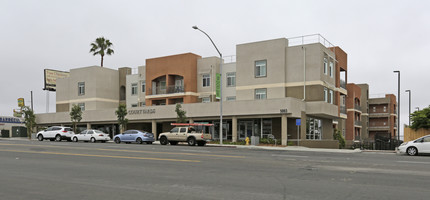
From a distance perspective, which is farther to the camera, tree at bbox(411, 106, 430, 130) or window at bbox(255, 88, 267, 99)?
window at bbox(255, 88, 267, 99)

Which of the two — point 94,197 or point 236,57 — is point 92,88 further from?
point 94,197

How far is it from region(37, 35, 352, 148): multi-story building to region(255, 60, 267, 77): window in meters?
0.02

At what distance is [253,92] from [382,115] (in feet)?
170

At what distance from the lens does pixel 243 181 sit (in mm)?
10961

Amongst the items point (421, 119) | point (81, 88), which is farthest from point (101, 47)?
point (421, 119)

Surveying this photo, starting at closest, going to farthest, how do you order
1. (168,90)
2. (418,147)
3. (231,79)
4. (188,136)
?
(418,147) < (188,136) < (231,79) < (168,90)

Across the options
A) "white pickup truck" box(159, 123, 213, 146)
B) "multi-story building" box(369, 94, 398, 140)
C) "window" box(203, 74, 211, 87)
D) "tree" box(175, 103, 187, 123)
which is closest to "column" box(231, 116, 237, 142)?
"tree" box(175, 103, 187, 123)

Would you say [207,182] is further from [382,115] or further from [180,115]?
[382,115]

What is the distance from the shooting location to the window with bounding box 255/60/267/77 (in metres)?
42.8

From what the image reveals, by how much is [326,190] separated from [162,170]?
616 cm

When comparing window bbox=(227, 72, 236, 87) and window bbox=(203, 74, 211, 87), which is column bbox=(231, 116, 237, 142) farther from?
window bbox=(203, 74, 211, 87)

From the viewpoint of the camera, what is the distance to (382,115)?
83.8m

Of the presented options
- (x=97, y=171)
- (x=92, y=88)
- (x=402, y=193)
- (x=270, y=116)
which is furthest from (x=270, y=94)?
(x=402, y=193)

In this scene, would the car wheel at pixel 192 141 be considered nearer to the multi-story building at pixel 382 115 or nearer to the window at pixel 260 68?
the window at pixel 260 68
